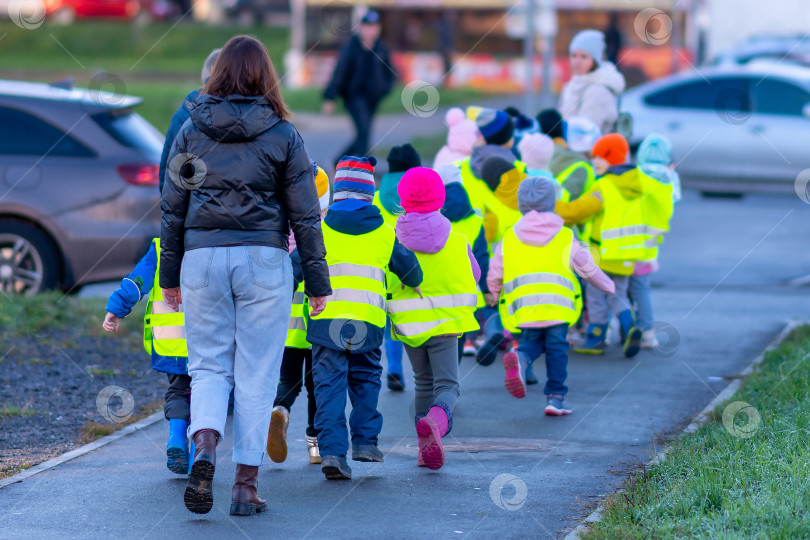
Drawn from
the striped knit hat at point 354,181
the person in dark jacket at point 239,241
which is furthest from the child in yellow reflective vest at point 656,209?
the person in dark jacket at point 239,241

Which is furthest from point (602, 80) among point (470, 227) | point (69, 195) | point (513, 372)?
point (69, 195)

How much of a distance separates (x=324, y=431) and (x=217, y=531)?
0.86 m

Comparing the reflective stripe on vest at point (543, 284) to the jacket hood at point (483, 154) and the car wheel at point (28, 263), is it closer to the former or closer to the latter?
the jacket hood at point (483, 154)

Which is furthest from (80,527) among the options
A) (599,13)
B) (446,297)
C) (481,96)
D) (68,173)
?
(599,13)

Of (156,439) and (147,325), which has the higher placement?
(147,325)

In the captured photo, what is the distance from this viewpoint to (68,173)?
9969 mm

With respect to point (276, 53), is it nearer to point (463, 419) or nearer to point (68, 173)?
point (68, 173)

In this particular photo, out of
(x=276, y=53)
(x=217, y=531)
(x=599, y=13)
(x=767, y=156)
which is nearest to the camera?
(x=217, y=531)

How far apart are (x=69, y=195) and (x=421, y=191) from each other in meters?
4.46

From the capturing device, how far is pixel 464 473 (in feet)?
19.7

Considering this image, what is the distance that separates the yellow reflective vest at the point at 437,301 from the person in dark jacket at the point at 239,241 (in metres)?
1.04

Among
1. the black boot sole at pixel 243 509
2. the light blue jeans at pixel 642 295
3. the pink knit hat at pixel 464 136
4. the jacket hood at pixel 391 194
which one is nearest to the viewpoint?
the black boot sole at pixel 243 509

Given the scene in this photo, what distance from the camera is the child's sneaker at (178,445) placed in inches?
229

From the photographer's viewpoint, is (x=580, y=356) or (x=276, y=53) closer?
(x=580, y=356)
